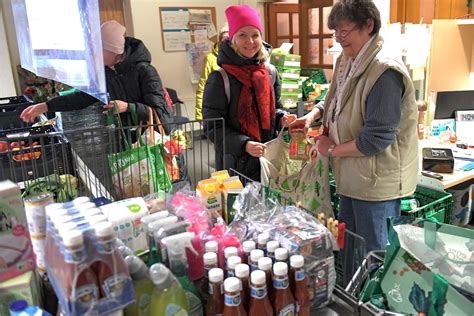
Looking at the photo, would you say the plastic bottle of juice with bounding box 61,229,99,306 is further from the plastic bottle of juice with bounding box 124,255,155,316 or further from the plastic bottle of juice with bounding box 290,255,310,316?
the plastic bottle of juice with bounding box 290,255,310,316

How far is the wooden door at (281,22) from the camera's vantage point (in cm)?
579

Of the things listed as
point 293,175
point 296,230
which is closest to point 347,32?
point 293,175

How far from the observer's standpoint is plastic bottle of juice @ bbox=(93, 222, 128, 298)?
69 centimetres

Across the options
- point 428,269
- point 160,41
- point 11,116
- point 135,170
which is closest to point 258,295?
point 428,269

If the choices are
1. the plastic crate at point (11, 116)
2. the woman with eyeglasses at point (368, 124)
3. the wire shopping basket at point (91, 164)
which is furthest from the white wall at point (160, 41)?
the woman with eyeglasses at point (368, 124)

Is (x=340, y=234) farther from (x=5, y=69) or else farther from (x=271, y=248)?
(x=5, y=69)

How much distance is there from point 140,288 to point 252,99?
4.15ft

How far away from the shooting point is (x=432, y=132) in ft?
10.1

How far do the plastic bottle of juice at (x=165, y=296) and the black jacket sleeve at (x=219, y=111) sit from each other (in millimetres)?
1082

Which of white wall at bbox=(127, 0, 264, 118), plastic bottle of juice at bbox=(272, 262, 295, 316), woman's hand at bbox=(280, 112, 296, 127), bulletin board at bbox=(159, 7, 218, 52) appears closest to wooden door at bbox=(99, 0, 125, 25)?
white wall at bbox=(127, 0, 264, 118)

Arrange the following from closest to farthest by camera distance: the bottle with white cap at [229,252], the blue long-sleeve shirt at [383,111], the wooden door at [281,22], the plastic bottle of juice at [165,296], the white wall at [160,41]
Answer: the plastic bottle of juice at [165,296], the bottle with white cap at [229,252], the blue long-sleeve shirt at [383,111], the white wall at [160,41], the wooden door at [281,22]

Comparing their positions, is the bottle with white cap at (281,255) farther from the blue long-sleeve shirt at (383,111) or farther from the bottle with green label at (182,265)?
the blue long-sleeve shirt at (383,111)

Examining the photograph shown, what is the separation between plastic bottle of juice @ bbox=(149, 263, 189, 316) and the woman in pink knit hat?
1.05 m

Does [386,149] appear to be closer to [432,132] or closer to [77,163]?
[77,163]
